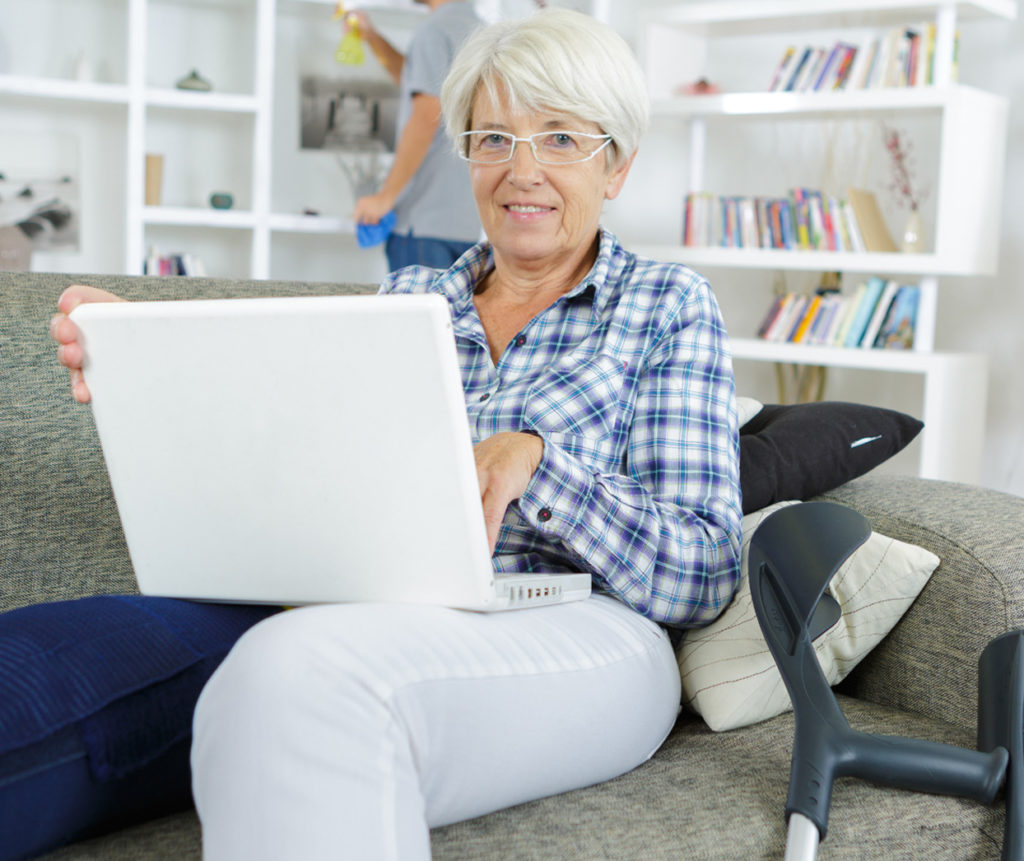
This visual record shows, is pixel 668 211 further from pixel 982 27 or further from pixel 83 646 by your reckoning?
pixel 83 646

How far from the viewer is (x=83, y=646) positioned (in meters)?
0.99

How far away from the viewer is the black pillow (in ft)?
4.77

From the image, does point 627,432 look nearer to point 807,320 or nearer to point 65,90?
point 807,320

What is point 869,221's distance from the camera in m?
3.53

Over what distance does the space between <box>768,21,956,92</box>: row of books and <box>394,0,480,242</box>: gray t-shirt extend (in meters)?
1.11

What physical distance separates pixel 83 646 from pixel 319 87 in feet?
11.7

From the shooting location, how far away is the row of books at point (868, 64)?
3340 mm

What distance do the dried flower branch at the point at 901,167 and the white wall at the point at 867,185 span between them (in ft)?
0.16

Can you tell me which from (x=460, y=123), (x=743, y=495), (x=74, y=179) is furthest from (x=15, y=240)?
(x=743, y=495)

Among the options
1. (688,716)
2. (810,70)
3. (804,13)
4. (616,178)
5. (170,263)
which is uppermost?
(804,13)

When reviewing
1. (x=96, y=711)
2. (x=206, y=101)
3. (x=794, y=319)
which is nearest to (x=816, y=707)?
(x=96, y=711)

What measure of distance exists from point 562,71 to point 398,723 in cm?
80

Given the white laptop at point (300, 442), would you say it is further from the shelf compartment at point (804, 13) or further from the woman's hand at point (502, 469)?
the shelf compartment at point (804, 13)

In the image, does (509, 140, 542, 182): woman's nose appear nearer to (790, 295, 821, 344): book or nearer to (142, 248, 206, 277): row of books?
(790, 295, 821, 344): book
